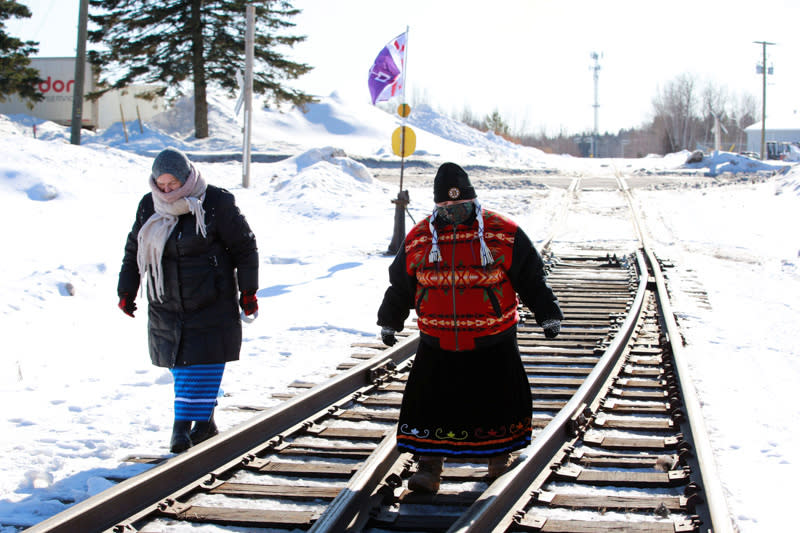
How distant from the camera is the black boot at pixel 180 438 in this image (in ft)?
15.3

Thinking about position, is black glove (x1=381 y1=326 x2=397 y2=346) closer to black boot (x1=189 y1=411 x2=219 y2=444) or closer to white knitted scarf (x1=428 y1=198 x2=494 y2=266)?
white knitted scarf (x1=428 y1=198 x2=494 y2=266)

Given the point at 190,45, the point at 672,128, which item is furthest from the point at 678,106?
the point at 190,45

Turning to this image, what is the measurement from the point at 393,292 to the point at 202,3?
1279 inches

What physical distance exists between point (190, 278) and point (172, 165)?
0.64 meters

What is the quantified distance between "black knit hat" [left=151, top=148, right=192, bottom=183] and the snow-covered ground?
5.45ft

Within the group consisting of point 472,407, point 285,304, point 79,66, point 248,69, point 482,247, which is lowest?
point 285,304

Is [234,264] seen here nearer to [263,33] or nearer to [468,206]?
[468,206]

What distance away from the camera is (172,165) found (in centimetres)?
451

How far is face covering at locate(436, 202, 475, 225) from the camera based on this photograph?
4031mm

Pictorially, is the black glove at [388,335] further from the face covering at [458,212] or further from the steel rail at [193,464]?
the steel rail at [193,464]

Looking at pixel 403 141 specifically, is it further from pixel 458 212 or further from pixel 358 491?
pixel 358 491

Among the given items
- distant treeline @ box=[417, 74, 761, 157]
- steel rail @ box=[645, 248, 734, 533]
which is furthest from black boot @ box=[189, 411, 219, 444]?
distant treeline @ box=[417, 74, 761, 157]

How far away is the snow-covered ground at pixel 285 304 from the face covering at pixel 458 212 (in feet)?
6.34

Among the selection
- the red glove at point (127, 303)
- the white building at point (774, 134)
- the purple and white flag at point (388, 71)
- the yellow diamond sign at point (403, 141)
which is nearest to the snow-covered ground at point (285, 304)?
the red glove at point (127, 303)
